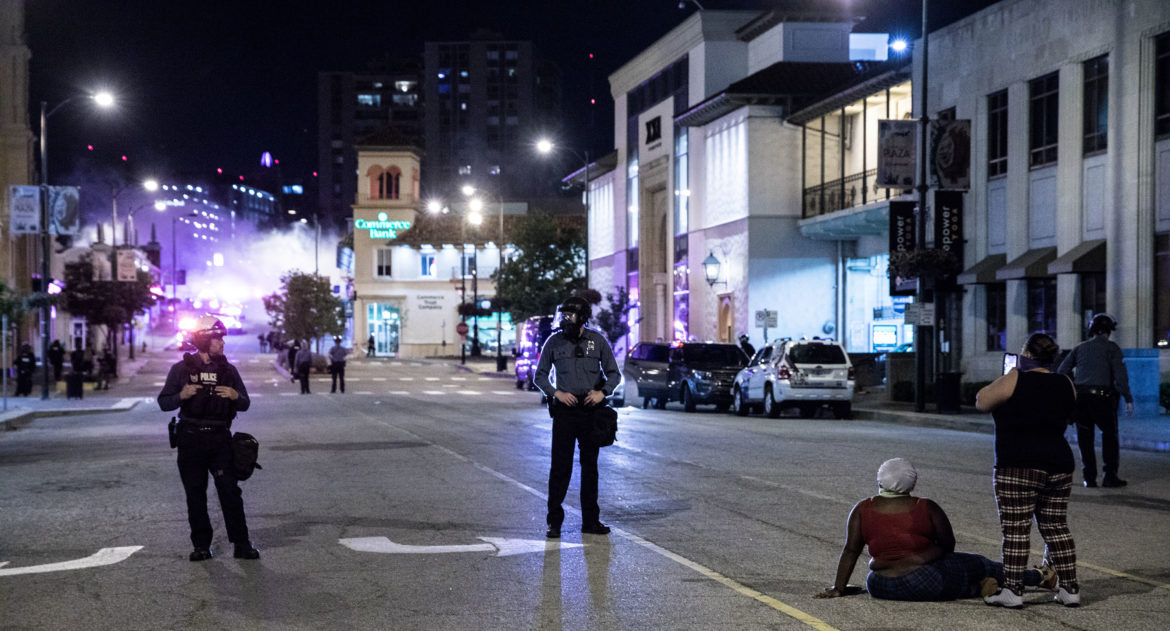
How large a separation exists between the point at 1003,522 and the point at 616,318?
4975 cm

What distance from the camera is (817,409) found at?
3145cm

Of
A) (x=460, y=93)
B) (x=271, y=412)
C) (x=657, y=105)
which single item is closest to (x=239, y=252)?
(x=460, y=93)

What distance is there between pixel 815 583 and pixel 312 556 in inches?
149

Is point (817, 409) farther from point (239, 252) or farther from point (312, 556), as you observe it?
point (239, 252)

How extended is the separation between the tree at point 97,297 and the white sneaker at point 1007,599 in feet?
169

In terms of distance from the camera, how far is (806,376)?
91.7 ft

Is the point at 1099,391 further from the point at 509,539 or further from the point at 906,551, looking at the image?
the point at 906,551

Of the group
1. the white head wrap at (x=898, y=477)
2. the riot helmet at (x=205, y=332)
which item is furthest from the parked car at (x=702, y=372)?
the white head wrap at (x=898, y=477)

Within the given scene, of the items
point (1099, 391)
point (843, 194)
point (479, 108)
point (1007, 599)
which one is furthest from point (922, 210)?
point (479, 108)

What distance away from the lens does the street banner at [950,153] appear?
29.4 meters

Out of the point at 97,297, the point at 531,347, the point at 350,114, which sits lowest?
the point at 531,347

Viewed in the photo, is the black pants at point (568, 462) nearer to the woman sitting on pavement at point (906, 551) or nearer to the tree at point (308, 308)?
the woman sitting on pavement at point (906, 551)

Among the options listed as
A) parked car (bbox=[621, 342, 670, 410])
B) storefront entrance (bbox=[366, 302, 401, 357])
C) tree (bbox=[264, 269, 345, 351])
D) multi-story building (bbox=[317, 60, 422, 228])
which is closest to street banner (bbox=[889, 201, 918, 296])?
parked car (bbox=[621, 342, 670, 410])

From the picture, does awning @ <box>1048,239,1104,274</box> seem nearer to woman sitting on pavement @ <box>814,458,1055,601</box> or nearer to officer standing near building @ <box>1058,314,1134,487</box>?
officer standing near building @ <box>1058,314,1134,487</box>
